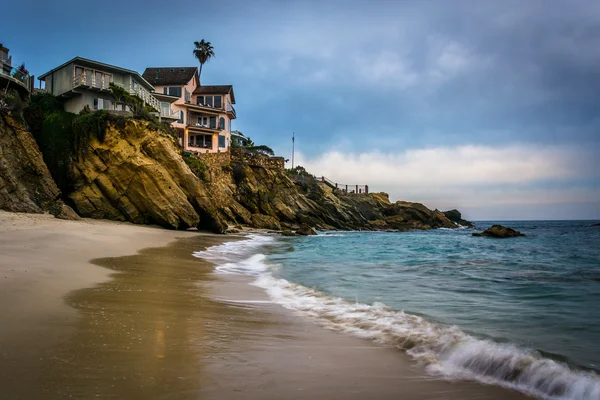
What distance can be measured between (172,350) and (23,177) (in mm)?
24702

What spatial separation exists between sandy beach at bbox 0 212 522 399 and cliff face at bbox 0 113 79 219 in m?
16.1

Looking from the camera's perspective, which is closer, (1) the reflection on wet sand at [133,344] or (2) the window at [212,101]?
(1) the reflection on wet sand at [133,344]

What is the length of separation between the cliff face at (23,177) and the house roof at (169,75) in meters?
27.8

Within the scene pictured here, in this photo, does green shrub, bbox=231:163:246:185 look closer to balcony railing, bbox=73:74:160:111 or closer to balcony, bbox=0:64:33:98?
balcony railing, bbox=73:74:160:111

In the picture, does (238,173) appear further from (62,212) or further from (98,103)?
(62,212)

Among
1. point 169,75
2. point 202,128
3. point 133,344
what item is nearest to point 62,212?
point 133,344

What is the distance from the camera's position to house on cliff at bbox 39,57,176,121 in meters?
32.3

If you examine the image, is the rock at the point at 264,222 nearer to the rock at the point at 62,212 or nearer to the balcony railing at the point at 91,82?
the balcony railing at the point at 91,82

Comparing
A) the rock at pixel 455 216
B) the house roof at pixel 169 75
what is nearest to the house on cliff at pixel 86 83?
the house roof at pixel 169 75

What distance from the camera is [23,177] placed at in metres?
23.4

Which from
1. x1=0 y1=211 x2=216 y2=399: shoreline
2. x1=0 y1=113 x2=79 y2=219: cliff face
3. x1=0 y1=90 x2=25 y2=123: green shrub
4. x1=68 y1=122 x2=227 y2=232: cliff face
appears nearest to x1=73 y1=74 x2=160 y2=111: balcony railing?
x1=0 y1=90 x2=25 y2=123: green shrub

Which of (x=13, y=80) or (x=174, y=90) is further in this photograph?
(x=174, y=90)

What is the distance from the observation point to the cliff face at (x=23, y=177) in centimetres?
2162

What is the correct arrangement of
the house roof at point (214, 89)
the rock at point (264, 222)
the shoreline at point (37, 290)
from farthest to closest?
1. the house roof at point (214, 89)
2. the rock at point (264, 222)
3. the shoreline at point (37, 290)
